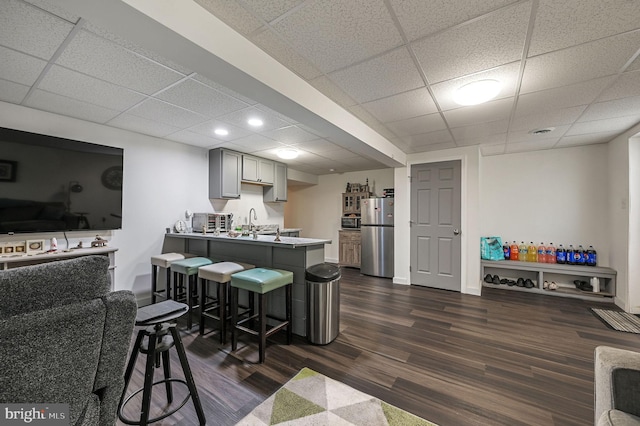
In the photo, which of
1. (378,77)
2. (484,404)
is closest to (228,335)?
(484,404)

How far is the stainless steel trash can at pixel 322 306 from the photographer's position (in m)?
2.53

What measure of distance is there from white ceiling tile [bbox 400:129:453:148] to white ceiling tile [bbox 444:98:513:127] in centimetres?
37

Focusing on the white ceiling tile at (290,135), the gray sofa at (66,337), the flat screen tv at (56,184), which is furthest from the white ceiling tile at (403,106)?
the flat screen tv at (56,184)

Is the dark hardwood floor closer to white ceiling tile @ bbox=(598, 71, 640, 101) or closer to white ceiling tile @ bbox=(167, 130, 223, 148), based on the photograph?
white ceiling tile @ bbox=(598, 71, 640, 101)

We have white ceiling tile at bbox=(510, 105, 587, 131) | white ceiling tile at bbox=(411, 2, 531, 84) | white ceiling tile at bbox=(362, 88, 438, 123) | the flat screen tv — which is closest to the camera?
white ceiling tile at bbox=(411, 2, 531, 84)

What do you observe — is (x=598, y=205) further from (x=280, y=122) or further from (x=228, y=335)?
(x=228, y=335)

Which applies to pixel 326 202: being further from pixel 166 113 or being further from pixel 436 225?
pixel 166 113

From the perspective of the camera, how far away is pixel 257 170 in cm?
516

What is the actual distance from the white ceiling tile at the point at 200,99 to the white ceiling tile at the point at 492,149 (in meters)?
3.93

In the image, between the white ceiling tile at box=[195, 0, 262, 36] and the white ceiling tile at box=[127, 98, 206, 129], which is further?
the white ceiling tile at box=[127, 98, 206, 129]

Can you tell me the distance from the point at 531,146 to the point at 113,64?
5597 millimetres

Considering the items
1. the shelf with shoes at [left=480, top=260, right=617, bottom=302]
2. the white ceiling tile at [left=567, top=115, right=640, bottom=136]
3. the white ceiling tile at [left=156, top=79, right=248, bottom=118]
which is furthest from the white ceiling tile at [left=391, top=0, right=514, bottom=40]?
the shelf with shoes at [left=480, top=260, right=617, bottom=302]

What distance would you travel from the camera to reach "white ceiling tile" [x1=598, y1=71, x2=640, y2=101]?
211 cm

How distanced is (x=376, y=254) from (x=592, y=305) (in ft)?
10.6
